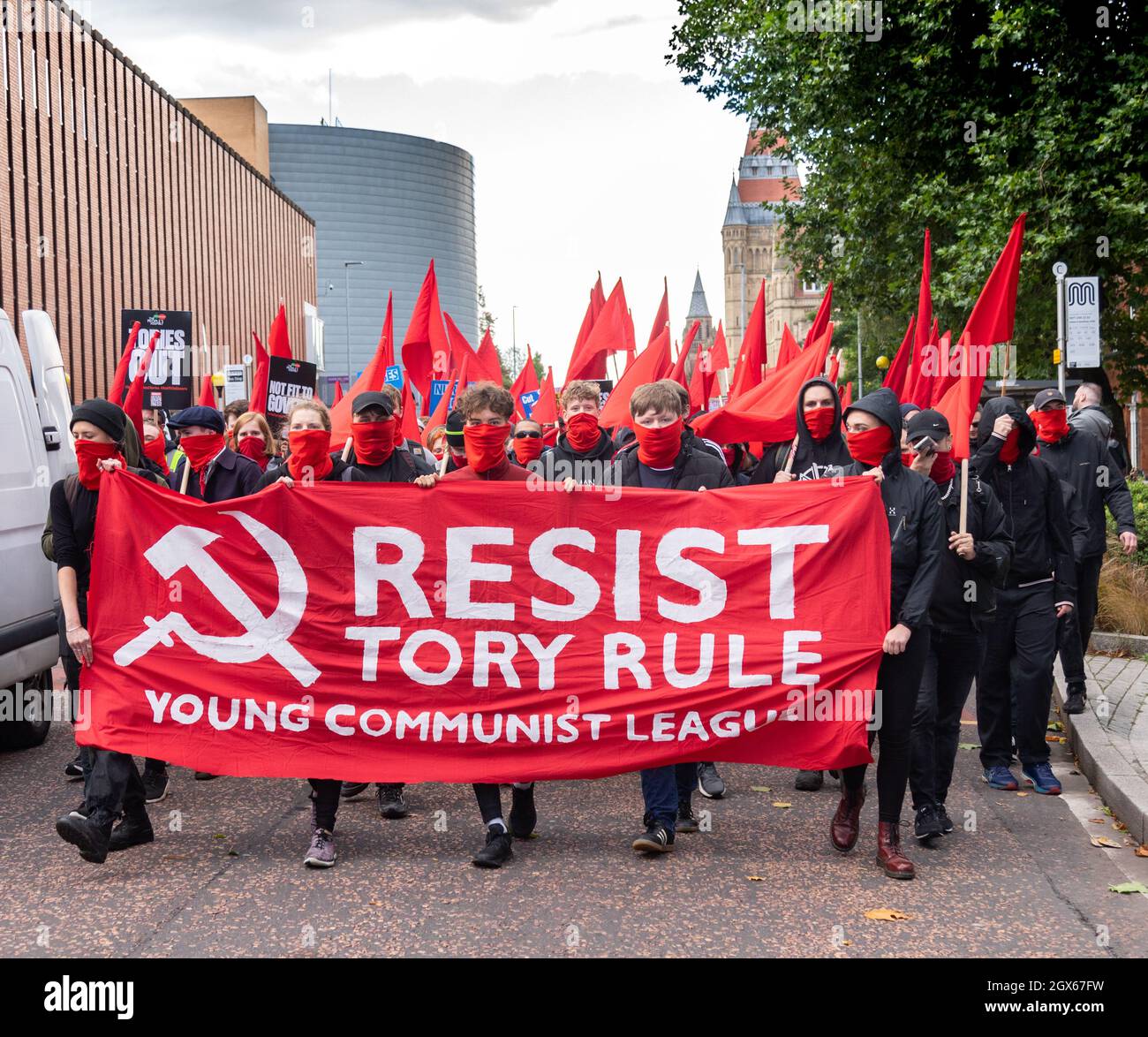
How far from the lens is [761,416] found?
8.17m

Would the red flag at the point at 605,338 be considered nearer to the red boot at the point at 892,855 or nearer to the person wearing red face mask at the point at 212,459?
the person wearing red face mask at the point at 212,459

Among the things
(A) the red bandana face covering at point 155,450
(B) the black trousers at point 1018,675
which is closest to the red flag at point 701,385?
(A) the red bandana face covering at point 155,450

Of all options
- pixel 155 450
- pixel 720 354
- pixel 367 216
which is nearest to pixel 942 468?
pixel 155 450

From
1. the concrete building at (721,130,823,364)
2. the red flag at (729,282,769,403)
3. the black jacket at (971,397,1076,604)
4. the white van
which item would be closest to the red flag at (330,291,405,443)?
the white van

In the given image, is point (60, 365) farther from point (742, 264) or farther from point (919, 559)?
point (742, 264)

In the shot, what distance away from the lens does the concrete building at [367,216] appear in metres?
134

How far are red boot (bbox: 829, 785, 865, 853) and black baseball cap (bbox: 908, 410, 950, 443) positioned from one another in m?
1.66

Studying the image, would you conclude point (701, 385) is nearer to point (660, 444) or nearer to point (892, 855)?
point (660, 444)

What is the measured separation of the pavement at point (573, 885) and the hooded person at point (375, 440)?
1.71m

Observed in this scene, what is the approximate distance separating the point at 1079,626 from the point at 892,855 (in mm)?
3741

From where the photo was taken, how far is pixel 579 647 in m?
5.58

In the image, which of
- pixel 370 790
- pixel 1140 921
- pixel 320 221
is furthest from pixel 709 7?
pixel 320 221

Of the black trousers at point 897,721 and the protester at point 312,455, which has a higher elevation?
the protester at point 312,455
